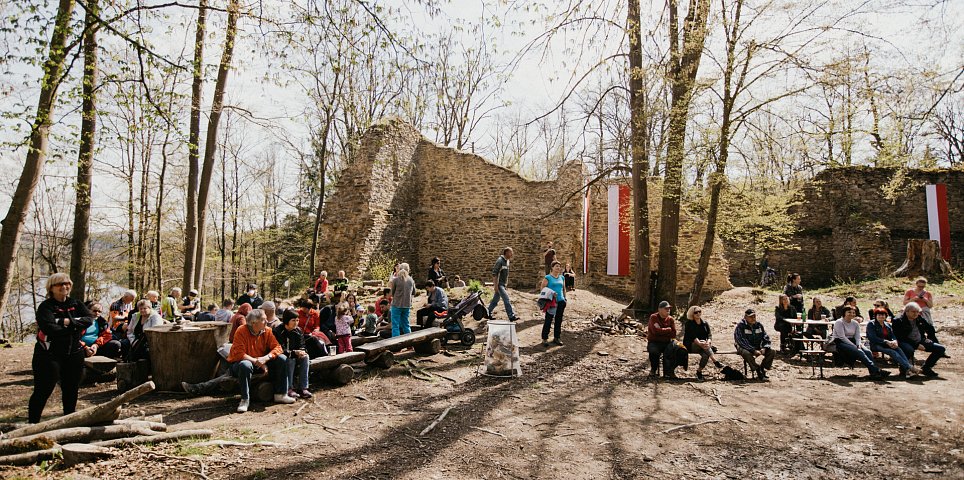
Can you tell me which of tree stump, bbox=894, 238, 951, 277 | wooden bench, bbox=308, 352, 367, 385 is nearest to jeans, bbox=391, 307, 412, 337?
wooden bench, bbox=308, 352, 367, 385

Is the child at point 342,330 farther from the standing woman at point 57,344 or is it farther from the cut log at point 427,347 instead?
the standing woman at point 57,344

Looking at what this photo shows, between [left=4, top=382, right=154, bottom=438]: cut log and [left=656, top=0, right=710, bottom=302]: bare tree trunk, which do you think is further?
[left=656, top=0, right=710, bottom=302]: bare tree trunk

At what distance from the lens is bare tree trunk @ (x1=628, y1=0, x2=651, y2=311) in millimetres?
11297

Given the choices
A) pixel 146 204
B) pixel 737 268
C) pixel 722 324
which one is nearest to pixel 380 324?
pixel 722 324

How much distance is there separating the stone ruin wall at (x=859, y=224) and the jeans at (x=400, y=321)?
16.5m

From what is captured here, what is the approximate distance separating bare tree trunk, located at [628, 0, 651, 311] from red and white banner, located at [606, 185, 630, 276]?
601 cm

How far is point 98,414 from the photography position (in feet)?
13.4

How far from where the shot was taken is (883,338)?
301 inches

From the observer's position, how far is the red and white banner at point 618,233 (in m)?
18.2

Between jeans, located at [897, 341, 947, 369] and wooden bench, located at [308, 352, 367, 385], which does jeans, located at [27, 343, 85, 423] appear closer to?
wooden bench, located at [308, 352, 367, 385]

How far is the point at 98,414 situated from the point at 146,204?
1939cm

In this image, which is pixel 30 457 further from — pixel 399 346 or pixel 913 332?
pixel 913 332

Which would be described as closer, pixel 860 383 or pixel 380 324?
pixel 860 383

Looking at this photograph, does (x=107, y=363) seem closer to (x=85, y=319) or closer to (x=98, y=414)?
(x=85, y=319)
